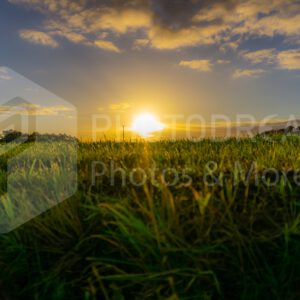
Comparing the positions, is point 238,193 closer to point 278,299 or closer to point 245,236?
point 245,236

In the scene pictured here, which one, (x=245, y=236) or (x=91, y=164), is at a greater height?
(x=91, y=164)

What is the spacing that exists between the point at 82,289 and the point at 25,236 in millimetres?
825

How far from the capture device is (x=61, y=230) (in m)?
2.98

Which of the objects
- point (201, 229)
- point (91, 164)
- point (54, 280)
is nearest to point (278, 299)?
point (201, 229)

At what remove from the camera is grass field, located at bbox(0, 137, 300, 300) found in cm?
242

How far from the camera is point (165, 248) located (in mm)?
2459

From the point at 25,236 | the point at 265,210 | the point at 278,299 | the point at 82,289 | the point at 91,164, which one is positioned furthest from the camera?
the point at 91,164

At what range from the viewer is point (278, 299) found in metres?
2.31

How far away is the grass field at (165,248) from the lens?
7.95ft

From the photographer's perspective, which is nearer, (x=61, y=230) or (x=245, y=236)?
(x=245, y=236)

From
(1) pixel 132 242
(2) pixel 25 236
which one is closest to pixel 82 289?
(1) pixel 132 242

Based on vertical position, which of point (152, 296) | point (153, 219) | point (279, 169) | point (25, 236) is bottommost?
point (152, 296)

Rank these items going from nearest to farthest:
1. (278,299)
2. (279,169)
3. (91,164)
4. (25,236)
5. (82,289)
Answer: (278,299), (82,289), (25,236), (279,169), (91,164)

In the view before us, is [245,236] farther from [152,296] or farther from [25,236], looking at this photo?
[25,236]
